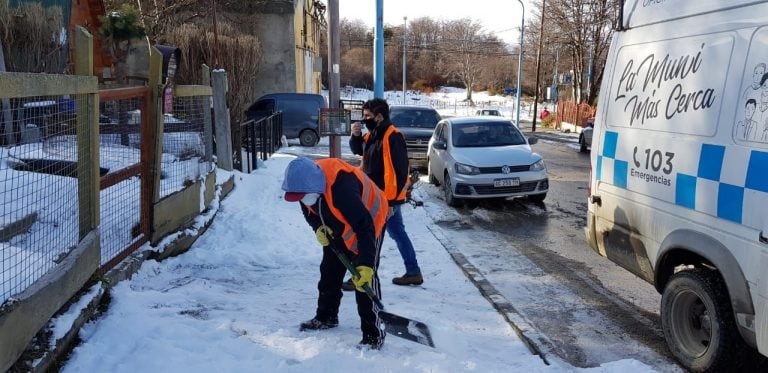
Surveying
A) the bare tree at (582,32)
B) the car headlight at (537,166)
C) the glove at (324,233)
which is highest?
the bare tree at (582,32)

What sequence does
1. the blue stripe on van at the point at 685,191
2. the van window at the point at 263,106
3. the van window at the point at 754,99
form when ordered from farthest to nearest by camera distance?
the van window at the point at 263,106
the blue stripe on van at the point at 685,191
the van window at the point at 754,99

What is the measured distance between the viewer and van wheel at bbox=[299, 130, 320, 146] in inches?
802

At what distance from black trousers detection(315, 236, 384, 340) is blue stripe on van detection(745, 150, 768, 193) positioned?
2.14m

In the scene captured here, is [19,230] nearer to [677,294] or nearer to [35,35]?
[677,294]

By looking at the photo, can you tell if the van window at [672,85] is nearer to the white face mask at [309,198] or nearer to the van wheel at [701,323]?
the van wheel at [701,323]

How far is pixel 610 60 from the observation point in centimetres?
520

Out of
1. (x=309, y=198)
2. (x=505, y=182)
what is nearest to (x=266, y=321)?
(x=309, y=198)

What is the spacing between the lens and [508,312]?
5043 millimetres

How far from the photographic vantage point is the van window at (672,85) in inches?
147

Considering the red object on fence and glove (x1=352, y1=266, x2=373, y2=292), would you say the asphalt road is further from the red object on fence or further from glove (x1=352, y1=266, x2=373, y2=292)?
the red object on fence

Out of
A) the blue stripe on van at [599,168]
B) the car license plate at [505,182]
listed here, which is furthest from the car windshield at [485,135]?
the blue stripe on van at [599,168]

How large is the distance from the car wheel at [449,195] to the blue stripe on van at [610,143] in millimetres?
5294

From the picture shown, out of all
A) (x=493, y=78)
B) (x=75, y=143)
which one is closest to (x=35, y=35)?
(x=75, y=143)

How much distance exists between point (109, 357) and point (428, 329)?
80.1 inches
